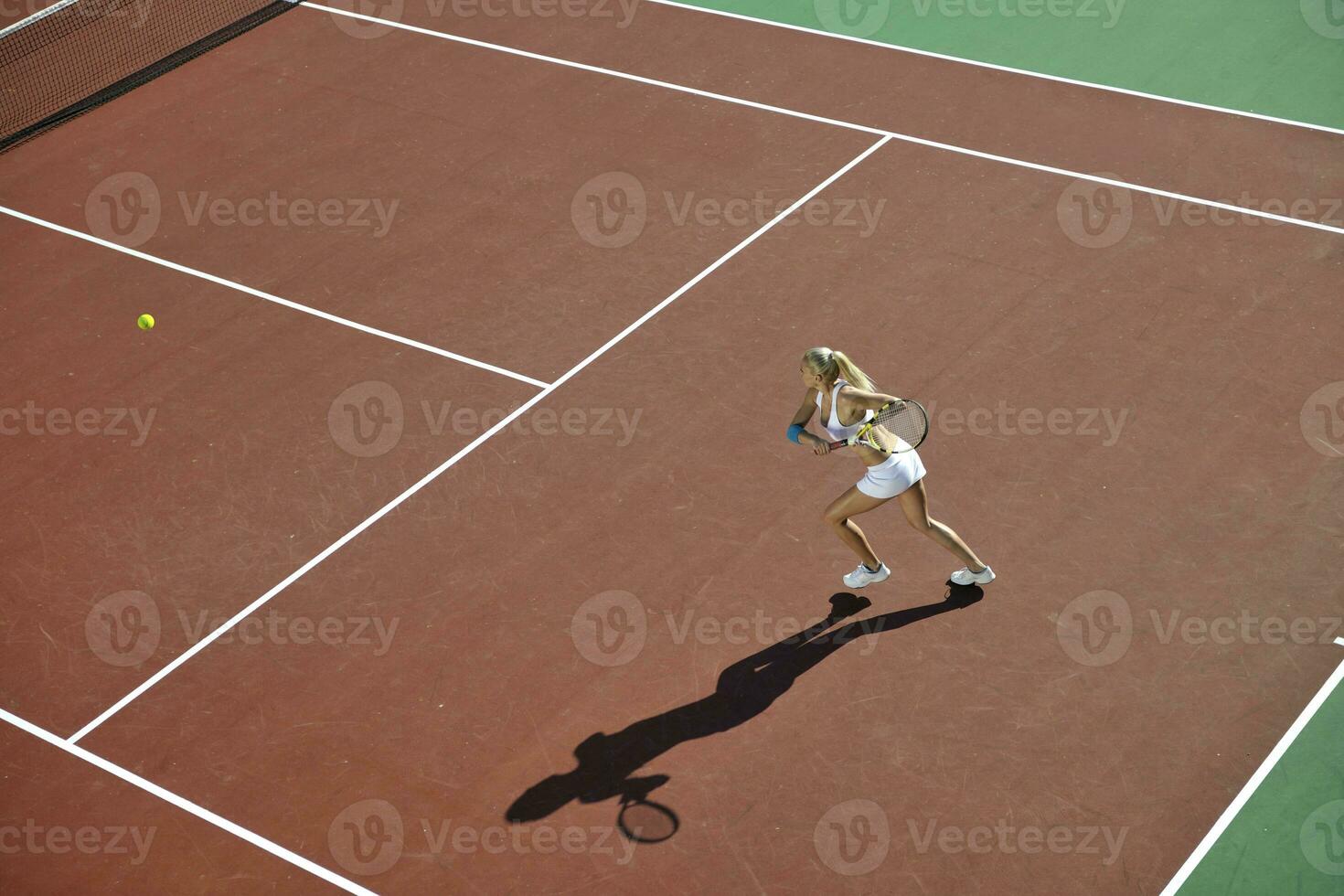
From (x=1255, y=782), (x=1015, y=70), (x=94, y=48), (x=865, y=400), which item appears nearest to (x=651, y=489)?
(x=865, y=400)

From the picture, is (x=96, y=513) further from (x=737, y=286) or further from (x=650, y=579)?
(x=737, y=286)

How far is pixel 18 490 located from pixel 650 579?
5.34 metres

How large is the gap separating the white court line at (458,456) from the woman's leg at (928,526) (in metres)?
3.69

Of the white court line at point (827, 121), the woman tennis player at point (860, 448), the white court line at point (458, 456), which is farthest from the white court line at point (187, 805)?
the white court line at point (827, 121)

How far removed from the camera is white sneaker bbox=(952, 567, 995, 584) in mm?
9680

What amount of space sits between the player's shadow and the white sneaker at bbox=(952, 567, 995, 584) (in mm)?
82

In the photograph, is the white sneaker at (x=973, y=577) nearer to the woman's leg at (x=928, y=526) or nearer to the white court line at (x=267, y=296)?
the woman's leg at (x=928, y=526)

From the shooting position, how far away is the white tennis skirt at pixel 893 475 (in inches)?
357

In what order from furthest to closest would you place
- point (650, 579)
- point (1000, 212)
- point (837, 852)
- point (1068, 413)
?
1. point (1000, 212)
2. point (1068, 413)
3. point (650, 579)
4. point (837, 852)

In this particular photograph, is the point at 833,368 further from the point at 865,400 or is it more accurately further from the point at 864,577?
the point at 864,577

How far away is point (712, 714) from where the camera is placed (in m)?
9.16

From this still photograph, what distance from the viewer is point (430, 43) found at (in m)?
17.4

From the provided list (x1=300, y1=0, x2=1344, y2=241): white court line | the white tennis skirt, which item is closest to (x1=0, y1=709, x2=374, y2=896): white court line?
the white tennis skirt

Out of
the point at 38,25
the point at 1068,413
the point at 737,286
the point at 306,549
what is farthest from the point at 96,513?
the point at 38,25
